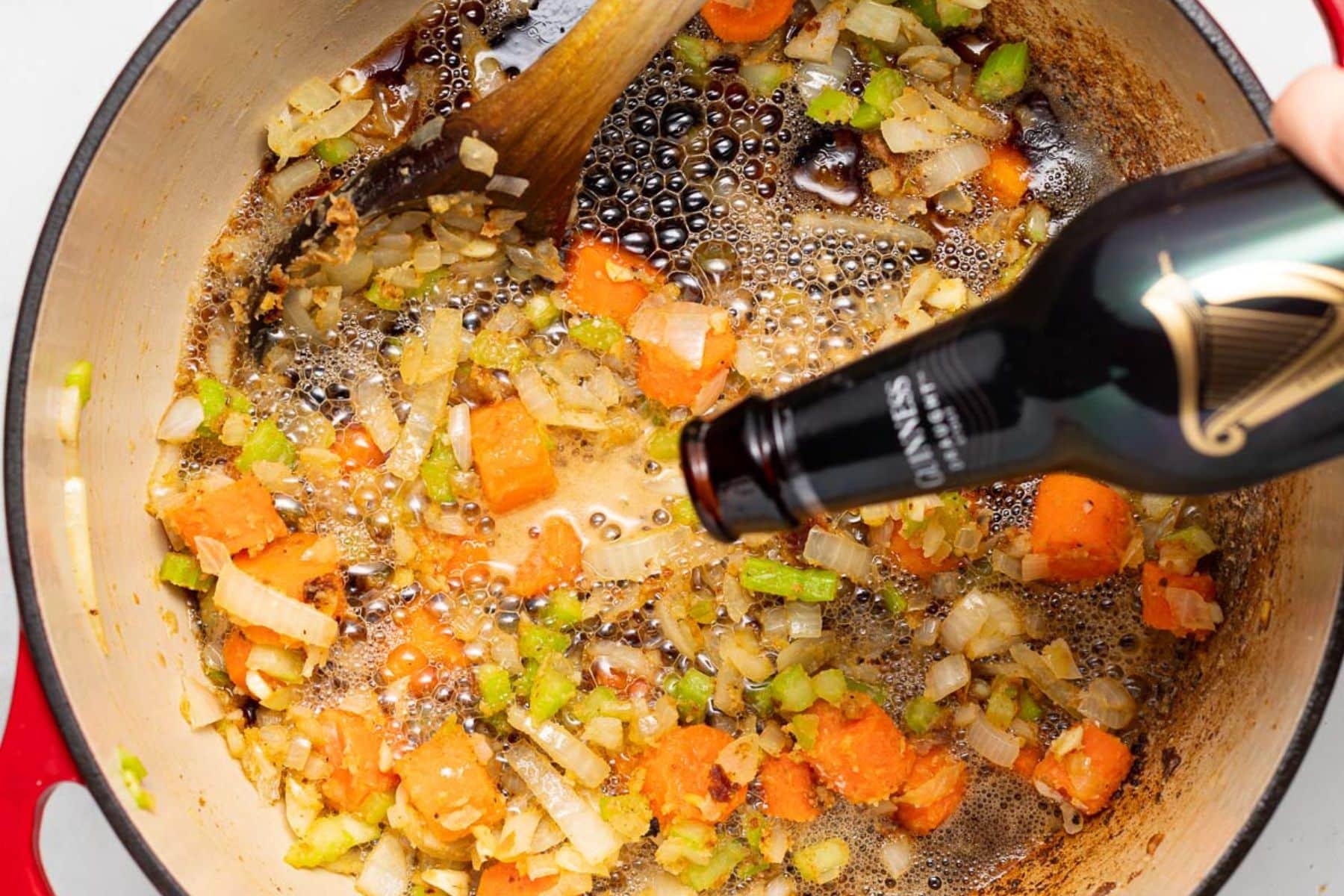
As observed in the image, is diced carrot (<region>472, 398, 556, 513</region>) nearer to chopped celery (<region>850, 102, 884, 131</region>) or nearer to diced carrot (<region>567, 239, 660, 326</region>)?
diced carrot (<region>567, 239, 660, 326</region>)

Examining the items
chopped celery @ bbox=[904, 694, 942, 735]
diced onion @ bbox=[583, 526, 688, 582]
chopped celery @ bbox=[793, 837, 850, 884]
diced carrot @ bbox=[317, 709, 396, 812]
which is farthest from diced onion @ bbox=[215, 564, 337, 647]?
chopped celery @ bbox=[904, 694, 942, 735]

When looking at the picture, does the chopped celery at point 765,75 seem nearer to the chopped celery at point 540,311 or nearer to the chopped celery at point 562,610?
the chopped celery at point 540,311

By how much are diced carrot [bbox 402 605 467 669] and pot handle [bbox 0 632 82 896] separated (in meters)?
0.61

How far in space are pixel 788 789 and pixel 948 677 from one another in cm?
36

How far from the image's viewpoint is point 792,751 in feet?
6.76

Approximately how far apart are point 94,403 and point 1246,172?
1.81 meters

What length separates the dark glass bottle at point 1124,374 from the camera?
119 centimetres

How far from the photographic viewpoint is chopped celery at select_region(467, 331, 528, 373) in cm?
211

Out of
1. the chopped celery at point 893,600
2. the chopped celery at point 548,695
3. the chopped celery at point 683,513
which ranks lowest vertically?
the chopped celery at point 893,600

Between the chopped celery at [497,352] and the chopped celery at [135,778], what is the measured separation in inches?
35.5

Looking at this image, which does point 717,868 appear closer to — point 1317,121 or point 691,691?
point 691,691

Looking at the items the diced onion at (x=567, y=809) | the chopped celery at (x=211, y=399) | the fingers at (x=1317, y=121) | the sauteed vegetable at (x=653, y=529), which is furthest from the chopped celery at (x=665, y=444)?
the fingers at (x=1317, y=121)

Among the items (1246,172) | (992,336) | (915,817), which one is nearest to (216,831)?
(915,817)

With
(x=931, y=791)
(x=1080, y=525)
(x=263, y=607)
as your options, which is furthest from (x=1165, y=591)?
(x=263, y=607)
